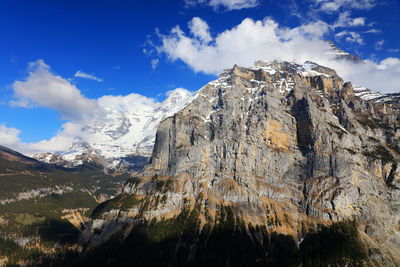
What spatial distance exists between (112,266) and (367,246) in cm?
16743

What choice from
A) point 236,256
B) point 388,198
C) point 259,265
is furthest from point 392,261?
point 236,256

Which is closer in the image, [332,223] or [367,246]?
[367,246]

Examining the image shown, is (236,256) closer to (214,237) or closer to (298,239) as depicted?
(214,237)

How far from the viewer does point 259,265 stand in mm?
169125

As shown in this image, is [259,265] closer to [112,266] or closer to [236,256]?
[236,256]

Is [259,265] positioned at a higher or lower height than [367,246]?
lower

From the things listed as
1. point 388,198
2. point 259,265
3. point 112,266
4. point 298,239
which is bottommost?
point 112,266

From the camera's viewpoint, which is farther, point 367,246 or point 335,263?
point 367,246

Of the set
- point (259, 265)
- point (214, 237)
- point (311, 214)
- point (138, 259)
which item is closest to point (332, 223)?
point (311, 214)

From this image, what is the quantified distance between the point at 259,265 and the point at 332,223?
6034 centimetres

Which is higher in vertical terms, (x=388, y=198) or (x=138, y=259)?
(x=388, y=198)

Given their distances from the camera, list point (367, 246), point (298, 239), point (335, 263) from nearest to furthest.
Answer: point (335, 263) → point (367, 246) → point (298, 239)

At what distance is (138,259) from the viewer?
192375 millimetres

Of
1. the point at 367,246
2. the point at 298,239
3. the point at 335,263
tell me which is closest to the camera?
the point at 335,263
